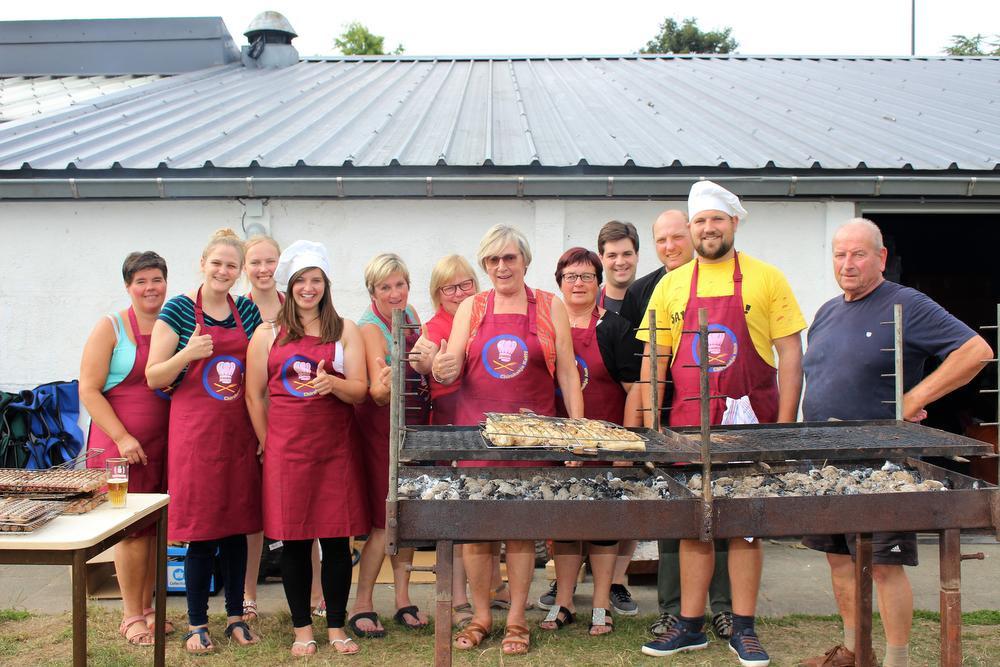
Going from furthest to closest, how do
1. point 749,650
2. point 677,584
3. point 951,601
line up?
point 677,584
point 749,650
point 951,601

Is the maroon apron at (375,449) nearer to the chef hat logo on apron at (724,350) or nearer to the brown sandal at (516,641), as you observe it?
the brown sandal at (516,641)

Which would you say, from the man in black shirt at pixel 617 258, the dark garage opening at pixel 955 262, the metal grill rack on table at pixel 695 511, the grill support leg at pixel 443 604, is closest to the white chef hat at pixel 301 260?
the metal grill rack on table at pixel 695 511

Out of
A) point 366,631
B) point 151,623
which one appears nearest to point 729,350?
point 366,631

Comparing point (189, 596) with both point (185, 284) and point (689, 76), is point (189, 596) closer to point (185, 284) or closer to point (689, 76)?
point (185, 284)

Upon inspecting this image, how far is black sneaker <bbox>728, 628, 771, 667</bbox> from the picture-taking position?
4059 millimetres

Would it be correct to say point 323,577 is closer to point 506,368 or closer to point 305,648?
point 305,648

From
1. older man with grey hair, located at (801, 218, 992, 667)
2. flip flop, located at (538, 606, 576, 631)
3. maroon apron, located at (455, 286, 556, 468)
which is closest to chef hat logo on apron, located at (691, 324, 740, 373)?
older man with grey hair, located at (801, 218, 992, 667)

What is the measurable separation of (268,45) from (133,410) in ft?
27.1

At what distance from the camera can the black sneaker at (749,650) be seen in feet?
13.3

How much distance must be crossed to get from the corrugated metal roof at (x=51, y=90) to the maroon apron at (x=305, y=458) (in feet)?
21.0

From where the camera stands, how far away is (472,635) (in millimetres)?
4348

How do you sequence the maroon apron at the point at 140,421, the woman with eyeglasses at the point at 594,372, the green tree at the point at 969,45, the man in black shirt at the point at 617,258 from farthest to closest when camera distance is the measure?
Result: the green tree at the point at 969,45, the man in black shirt at the point at 617,258, the woman with eyeglasses at the point at 594,372, the maroon apron at the point at 140,421

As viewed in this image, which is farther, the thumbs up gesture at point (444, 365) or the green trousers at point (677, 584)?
the green trousers at point (677, 584)

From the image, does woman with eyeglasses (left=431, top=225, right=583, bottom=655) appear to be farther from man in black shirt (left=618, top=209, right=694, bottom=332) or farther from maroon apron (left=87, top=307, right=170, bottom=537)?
maroon apron (left=87, top=307, right=170, bottom=537)
